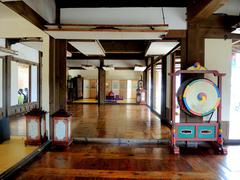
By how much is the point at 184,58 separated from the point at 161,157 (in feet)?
7.13

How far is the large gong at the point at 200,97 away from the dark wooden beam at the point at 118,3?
1.79m

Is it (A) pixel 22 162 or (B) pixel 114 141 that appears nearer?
(A) pixel 22 162

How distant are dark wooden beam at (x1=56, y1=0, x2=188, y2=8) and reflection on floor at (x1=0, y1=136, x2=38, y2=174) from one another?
3.14 meters

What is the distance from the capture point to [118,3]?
14.8 ft

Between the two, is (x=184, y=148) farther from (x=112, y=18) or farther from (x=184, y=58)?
(x=112, y=18)

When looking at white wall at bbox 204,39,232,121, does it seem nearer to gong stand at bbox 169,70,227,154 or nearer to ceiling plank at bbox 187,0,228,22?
gong stand at bbox 169,70,227,154

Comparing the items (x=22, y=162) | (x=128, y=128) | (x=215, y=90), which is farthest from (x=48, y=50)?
(x=215, y=90)

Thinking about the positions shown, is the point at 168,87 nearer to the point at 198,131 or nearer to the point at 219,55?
the point at 219,55

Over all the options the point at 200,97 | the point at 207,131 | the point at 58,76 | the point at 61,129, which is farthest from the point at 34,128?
the point at 207,131

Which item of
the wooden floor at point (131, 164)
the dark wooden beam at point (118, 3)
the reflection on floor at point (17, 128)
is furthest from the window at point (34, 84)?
the wooden floor at point (131, 164)

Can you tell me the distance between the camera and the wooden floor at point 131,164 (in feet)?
9.80

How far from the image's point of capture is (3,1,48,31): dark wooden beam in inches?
123

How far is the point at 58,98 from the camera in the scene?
186 inches

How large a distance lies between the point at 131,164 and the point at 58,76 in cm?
258
